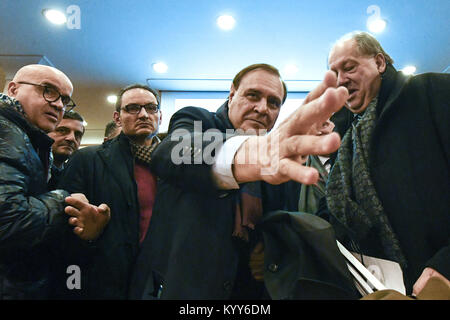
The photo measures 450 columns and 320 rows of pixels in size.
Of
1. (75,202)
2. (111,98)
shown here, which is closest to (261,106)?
(75,202)

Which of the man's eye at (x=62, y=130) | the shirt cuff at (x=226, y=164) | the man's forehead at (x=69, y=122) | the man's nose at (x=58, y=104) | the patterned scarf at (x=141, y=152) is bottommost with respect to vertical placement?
the shirt cuff at (x=226, y=164)

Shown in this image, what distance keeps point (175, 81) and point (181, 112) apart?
2.77 metres

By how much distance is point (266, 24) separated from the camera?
2.29 m

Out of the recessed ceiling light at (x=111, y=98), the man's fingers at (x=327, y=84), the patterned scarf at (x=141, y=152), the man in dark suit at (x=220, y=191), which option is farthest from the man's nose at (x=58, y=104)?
the recessed ceiling light at (x=111, y=98)

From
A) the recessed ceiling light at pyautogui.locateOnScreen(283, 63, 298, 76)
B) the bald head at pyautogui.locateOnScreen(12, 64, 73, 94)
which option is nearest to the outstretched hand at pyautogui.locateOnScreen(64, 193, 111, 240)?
the bald head at pyautogui.locateOnScreen(12, 64, 73, 94)

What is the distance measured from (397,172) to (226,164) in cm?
60

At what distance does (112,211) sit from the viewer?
1.06 meters

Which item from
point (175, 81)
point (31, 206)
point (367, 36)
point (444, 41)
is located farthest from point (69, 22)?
point (444, 41)

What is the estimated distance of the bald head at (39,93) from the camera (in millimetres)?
1011

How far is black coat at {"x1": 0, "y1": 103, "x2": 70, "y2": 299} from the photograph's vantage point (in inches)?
26.5

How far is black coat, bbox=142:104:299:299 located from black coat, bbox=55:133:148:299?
0.44 metres

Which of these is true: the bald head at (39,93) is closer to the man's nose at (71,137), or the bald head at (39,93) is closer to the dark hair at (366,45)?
the man's nose at (71,137)

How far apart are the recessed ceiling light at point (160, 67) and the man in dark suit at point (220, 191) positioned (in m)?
2.47

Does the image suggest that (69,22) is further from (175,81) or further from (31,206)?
(31,206)
